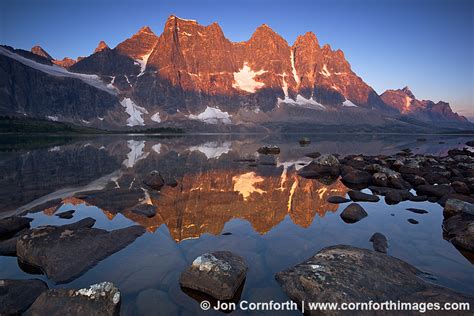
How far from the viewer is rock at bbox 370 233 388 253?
11.6 meters

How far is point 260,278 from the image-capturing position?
9.34 metres

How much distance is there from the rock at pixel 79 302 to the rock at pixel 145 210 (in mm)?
8478

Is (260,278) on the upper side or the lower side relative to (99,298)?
lower

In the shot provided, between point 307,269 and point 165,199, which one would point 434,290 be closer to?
point 307,269

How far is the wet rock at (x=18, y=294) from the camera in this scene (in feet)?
24.1

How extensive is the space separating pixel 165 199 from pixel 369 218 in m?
12.6

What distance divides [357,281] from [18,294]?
9539mm

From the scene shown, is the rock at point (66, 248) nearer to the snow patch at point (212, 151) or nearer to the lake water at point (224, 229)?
the lake water at point (224, 229)

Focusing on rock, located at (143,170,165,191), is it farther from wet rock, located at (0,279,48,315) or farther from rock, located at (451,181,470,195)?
rock, located at (451,181,470,195)

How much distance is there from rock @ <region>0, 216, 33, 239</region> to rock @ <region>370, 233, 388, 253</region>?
52.1 ft

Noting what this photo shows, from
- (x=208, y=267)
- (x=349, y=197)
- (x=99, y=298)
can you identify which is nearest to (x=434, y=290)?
(x=208, y=267)

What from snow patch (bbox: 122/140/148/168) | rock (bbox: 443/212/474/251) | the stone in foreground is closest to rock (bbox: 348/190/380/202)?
rock (bbox: 443/212/474/251)

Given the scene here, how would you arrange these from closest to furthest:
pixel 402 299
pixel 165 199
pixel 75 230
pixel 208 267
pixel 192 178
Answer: pixel 402 299
pixel 208 267
pixel 75 230
pixel 165 199
pixel 192 178

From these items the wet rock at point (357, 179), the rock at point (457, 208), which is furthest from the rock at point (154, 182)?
the rock at point (457, 208)
